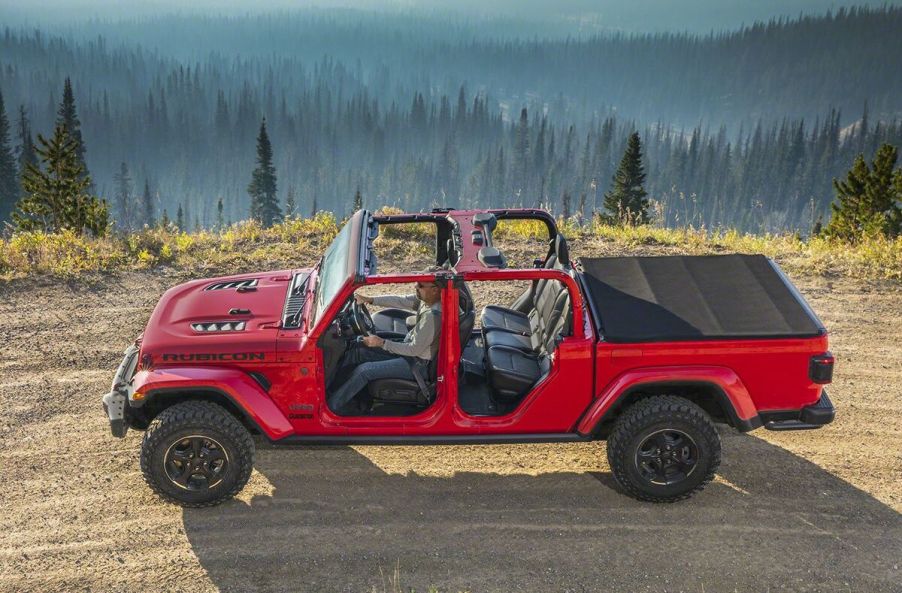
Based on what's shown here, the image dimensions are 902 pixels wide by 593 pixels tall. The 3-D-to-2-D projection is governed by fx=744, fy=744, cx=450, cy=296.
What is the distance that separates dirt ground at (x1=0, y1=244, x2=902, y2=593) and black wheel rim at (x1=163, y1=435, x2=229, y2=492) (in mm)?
311

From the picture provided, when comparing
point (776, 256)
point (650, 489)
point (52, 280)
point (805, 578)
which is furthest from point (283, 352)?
point (776, 256)

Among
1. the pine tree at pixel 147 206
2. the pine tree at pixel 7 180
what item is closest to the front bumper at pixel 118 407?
the pine tree at pixel 7 180

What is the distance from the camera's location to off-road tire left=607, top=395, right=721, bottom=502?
607 cm

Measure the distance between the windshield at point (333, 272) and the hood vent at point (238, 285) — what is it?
74cm

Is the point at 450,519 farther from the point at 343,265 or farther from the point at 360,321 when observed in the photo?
the point at 343,265

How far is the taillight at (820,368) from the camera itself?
6.00 metres

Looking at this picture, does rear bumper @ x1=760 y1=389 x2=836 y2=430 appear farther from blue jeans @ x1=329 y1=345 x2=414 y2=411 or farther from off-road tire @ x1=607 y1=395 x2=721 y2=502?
blue jeans @ x1=329 y1=345 x2=414 y2=411

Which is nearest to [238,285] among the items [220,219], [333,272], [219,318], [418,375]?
[219,318]

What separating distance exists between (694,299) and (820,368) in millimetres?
1167

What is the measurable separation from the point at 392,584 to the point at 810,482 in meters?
3.96

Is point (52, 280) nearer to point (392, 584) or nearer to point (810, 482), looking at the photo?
point (392, 584)

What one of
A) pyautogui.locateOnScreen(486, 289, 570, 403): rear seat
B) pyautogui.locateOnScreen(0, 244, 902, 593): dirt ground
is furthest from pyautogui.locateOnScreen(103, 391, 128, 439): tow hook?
pyautogui.locateOnScreen(486, 289, 570, 403): rear seat

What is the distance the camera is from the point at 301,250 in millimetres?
13484

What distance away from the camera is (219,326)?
6461 millimetres
